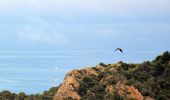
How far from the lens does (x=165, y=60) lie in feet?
246

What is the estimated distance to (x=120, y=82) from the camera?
2714 inches

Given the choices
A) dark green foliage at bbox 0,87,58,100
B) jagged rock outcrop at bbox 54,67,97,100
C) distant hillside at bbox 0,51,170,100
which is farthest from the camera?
dark green foliage at bbox 0,87,58,100

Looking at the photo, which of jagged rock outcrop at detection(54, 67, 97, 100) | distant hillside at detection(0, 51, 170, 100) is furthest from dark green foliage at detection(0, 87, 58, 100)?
jagged rock outcrop at detection(54, 67, 97, 100)

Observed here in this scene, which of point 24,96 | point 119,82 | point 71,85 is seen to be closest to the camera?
point 119,82

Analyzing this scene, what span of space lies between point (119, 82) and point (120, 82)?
0.10 meters

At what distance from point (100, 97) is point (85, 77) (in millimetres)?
Result: 4148

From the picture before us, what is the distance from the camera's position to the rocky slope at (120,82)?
6844 cm

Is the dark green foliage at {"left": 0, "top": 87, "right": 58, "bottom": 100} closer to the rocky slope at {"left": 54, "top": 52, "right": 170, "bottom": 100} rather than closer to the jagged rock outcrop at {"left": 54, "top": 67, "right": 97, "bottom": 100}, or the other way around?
the jagged rock outcrop at {"left": 54, "top": 67, "right": 97, "bottom": 100}

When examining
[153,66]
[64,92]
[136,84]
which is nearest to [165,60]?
[153,66]

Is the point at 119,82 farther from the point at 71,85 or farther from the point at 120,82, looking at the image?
the point at 71,85

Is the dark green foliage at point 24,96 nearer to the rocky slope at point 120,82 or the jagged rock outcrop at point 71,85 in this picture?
the jagged rock outcrop at point 71,85

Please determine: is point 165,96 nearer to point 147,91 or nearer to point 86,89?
point 147,91

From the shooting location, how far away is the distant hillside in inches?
2694

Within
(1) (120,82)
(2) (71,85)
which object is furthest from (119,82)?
(2) (71,85)
